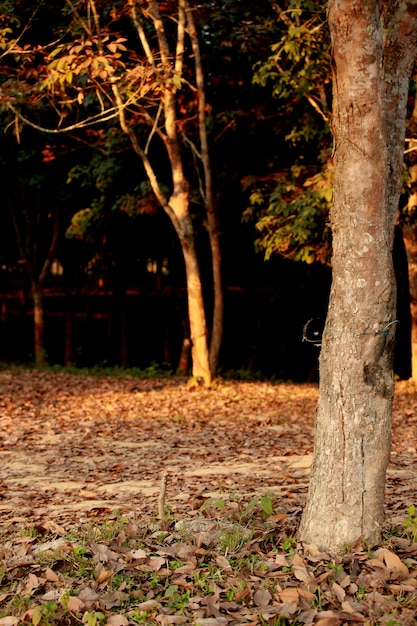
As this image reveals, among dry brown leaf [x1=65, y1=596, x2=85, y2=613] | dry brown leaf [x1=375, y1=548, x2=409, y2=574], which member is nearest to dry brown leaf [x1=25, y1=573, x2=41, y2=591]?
dry brown leaf [x1=65, y1=596, x2=85, y2=613]

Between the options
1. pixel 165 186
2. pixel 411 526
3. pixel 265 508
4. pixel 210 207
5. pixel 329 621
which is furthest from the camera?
pixel 165 186

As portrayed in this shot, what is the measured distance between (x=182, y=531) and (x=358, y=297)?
197 centimetres

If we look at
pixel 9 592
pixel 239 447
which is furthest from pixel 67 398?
pixel 9 592

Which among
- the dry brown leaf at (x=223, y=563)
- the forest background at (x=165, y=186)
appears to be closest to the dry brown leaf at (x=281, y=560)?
the dry brown leaf at (x=223, y=563)

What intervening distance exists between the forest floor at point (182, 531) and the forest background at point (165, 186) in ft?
14.9

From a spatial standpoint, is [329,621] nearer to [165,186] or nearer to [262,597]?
[262,597]

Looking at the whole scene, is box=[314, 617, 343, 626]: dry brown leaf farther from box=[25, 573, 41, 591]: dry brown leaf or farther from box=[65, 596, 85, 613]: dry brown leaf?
box=[25, 573, 41, 591]: dry brown leaf

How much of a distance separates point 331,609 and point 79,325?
67.1 feet

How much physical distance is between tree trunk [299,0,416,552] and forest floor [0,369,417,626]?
374 mm

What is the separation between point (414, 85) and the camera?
1272 centimetres

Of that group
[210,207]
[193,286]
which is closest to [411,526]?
[193,286]

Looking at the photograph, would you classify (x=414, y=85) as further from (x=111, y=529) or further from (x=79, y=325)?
(x=79, y=325)

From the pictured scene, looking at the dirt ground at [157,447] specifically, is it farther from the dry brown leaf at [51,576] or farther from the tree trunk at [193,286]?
the dry brown leaf at [51,576]

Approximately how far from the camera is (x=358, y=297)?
4801mm
